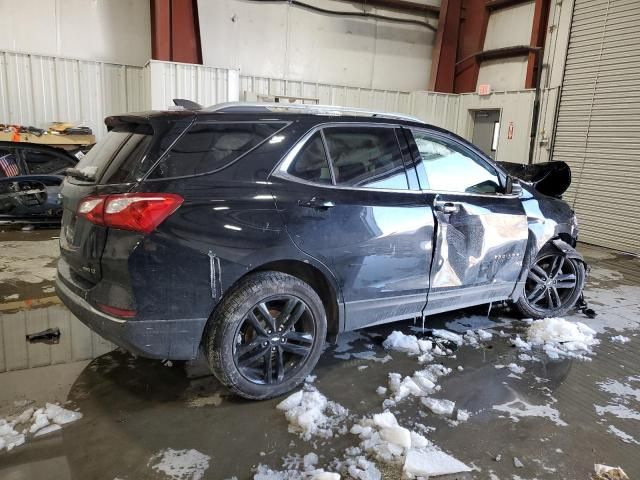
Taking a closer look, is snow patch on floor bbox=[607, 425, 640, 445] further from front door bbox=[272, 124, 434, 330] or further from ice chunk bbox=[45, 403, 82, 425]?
ice chunk bbox=[45, 403, 82, 425]

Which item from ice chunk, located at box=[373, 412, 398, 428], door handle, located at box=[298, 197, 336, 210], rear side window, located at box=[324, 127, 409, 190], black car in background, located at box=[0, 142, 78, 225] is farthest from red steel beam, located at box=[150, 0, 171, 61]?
ice chunk, located at box=[373, 412, 398, 428]

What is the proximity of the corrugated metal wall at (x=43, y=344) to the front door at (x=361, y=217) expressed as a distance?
1832 mm

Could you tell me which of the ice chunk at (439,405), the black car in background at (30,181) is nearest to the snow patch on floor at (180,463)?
the ice chunk at (439,405)

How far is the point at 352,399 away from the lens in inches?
111

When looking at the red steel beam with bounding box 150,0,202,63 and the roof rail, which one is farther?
the red steel beam with bounding box 150,0,202,63

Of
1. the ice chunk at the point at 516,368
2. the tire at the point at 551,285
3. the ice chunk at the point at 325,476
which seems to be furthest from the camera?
the tire at the point at 551,285

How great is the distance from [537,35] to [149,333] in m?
9.73

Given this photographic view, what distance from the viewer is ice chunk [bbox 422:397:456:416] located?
2.72 meters

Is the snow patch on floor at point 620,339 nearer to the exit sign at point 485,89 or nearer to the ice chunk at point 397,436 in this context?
the ice chunk at point 397,436

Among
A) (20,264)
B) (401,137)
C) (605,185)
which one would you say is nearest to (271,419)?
(401,137)

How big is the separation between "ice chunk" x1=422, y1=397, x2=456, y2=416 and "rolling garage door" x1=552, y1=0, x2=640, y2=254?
21.8 feet

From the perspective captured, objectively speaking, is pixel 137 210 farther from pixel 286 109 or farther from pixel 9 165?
pixel 9 165

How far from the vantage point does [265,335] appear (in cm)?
268

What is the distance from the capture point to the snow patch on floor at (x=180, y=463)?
84.3 inches
